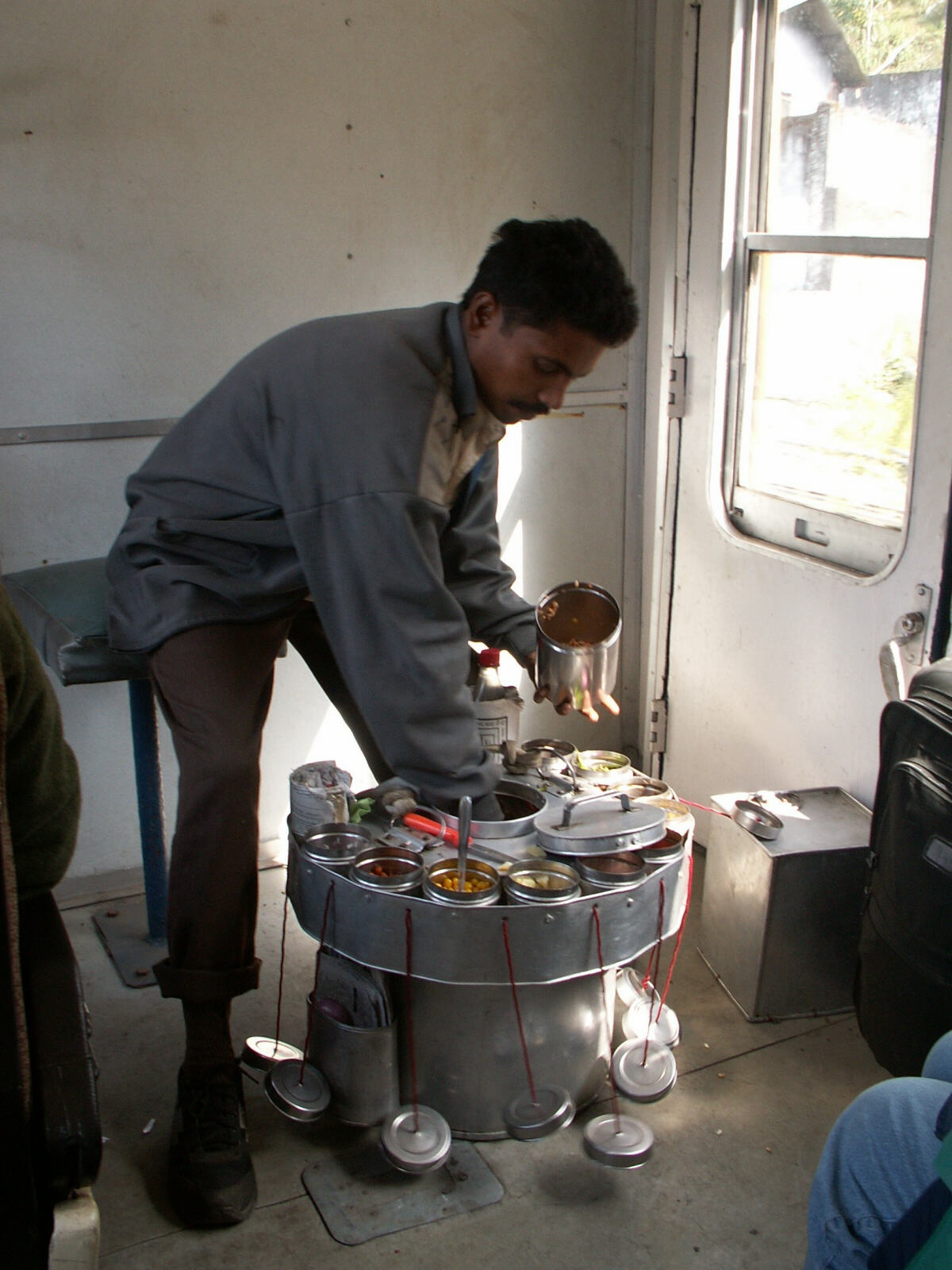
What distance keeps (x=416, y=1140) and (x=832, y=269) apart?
1.99 meters

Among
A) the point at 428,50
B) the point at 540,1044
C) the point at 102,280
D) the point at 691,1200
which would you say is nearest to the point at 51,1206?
the point at 540,1044

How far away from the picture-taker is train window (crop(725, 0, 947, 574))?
2.34 metres

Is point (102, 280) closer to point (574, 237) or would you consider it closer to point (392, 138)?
point (392, 138)

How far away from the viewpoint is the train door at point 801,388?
7.63 feet

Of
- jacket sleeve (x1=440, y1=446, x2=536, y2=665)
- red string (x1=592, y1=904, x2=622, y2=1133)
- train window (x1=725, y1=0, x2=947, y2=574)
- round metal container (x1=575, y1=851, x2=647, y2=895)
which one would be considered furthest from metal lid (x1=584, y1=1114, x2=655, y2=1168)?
train window (x1=725, y1=0, x2=947, y2=574)

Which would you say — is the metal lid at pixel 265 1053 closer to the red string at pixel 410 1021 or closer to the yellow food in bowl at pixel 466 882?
the red string at pixel 410 1021

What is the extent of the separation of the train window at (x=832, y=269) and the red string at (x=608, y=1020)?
3.59ft

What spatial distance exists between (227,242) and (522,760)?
56.2 inches

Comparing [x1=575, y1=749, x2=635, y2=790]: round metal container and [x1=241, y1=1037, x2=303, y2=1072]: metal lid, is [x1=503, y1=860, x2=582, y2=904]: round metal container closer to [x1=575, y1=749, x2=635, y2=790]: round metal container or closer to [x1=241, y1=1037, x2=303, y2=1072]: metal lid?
[x1=575, y1=749, x2=635, y2=790]: round metal container

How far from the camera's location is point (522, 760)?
2322 mm

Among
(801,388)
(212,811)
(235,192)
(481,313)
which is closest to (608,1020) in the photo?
(212,811)

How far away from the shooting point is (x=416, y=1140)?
1908 mm

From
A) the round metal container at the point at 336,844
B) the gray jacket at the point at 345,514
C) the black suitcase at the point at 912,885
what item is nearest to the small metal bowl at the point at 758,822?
the black suitcase at the point at 912,885

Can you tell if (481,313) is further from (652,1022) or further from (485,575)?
(652,1022)
